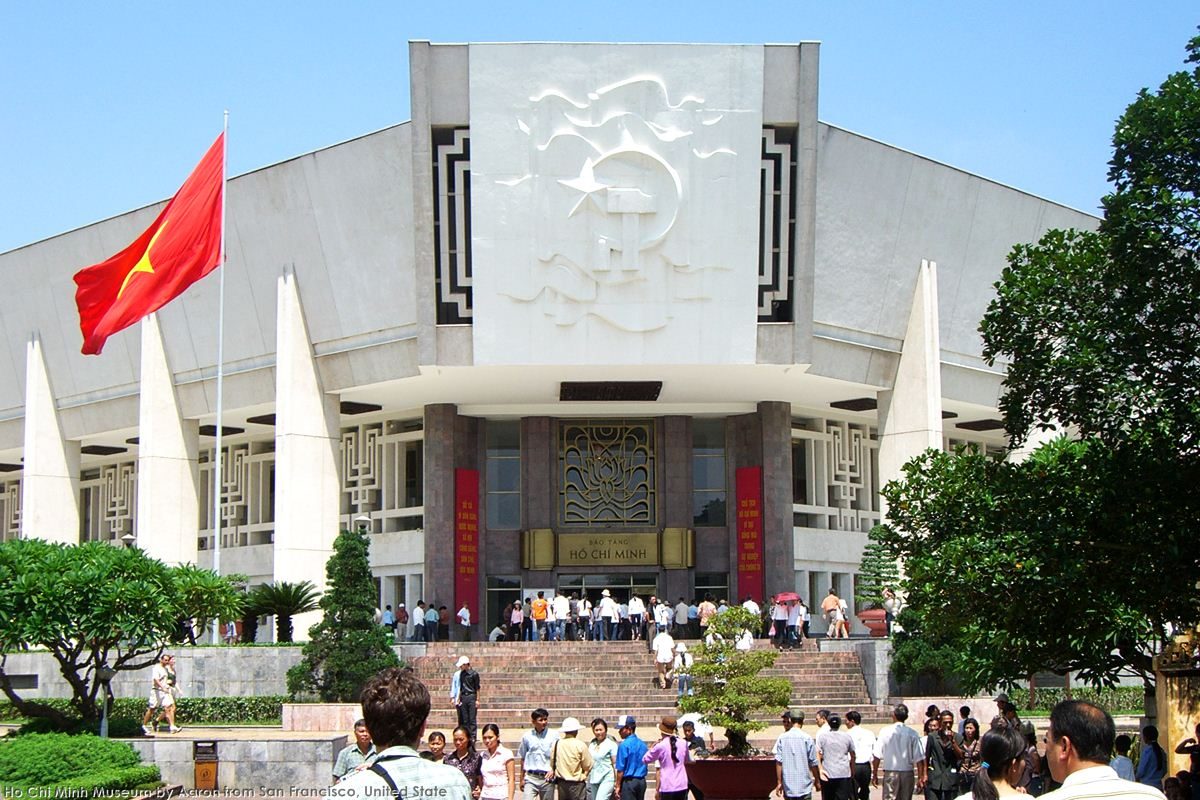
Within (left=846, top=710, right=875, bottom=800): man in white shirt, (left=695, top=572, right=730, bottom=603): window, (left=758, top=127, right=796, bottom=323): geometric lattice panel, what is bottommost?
(left=846, top=710, right=875, bottom=800): man in white shirt

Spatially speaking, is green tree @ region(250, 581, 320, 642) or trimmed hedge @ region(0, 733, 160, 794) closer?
trimmed hedge @ region(0, 733, 160, 794)

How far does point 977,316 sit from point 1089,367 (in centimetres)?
2165

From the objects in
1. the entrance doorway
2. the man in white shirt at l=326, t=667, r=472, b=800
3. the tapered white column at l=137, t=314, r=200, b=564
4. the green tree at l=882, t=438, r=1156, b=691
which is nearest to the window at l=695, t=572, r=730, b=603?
the entrance doorway

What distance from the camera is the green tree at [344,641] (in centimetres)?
2566

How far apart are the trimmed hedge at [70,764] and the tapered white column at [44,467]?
2228 cm

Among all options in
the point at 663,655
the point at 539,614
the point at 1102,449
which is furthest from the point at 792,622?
the point at 1102,449

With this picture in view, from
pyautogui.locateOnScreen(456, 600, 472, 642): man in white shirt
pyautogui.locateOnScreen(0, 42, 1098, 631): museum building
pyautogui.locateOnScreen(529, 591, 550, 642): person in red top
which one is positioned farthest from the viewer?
pyautogui.locateOnScreen(456, 600, 472, 642): man in white shirt

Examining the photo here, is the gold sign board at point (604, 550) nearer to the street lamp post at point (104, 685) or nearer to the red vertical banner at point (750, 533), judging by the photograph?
the red vertical banner at point (750, 533)

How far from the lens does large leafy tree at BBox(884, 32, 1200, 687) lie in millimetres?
12680

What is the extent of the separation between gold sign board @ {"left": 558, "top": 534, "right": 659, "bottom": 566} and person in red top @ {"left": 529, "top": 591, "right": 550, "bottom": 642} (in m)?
2.91

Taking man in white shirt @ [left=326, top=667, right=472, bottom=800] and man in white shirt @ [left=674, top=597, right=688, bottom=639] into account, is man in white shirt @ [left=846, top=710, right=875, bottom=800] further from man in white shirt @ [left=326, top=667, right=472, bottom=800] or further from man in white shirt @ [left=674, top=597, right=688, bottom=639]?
man in white shirt @ [left=674, top=597, right=688, bottom=639]

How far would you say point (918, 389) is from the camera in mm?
33375

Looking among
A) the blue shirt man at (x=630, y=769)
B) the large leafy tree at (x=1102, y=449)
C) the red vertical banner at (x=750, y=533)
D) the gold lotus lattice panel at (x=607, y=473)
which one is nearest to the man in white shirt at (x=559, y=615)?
the gold lotus lattice panel at (x=607, y=473)

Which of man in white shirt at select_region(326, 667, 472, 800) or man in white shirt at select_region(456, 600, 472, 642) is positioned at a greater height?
man in white shirt at select_region(326, 667, 472, 800)
